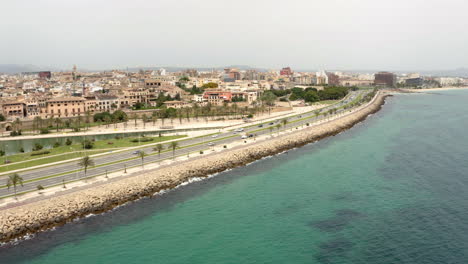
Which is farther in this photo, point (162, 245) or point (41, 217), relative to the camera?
point (41, 217)

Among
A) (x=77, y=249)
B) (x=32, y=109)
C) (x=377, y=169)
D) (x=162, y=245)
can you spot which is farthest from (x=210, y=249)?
(x=32, y=109)

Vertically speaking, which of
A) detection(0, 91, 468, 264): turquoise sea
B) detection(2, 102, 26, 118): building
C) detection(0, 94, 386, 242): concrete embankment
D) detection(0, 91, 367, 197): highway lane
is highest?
detection(2, 102, 26, 118): building

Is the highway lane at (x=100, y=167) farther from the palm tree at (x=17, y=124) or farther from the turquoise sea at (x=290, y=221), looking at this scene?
the palm tree at (x=17, y=124)

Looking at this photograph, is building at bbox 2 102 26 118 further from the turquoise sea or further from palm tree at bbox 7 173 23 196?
the turquoise sea

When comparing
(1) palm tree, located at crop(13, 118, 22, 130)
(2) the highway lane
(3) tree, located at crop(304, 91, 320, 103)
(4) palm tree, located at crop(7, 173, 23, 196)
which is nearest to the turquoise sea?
(4) palm tree, located at crop(7, 173, 23, 196)

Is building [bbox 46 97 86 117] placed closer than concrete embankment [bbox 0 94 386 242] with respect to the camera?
No

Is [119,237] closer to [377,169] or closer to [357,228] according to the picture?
[357,228]
